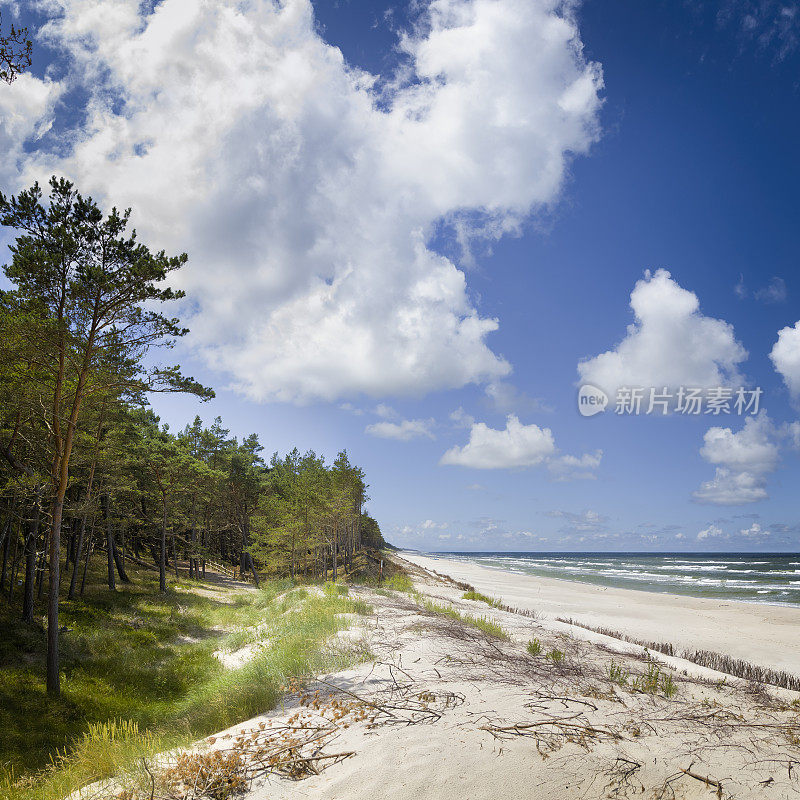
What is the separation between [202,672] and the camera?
14.0 metres

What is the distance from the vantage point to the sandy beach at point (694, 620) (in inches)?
739

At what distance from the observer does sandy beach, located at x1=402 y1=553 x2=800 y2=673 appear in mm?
18766

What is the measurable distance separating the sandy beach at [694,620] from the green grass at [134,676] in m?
15.2

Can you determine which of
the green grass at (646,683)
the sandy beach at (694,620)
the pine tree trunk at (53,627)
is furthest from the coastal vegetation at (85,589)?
the sandy beach at (694,620)

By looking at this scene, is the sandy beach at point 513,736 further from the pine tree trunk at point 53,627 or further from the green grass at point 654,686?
the pine tree trunk at point 53,627

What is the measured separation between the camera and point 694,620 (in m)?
26.4

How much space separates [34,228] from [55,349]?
10.5 feet

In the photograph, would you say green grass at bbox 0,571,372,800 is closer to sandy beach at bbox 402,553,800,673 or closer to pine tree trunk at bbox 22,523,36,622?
pine tree trunk at bbox 22,523,36,622

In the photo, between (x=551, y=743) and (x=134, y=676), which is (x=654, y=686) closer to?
(x=551, y=743)

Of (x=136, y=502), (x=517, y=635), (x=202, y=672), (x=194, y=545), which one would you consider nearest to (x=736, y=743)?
(x=517, y=635)

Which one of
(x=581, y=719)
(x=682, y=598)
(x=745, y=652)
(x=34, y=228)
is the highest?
(x=34, y=228)

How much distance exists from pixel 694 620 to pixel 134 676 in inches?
1136

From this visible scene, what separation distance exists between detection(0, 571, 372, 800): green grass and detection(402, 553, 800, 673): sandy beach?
1521 centimetres

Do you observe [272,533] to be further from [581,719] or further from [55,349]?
[581,719]
